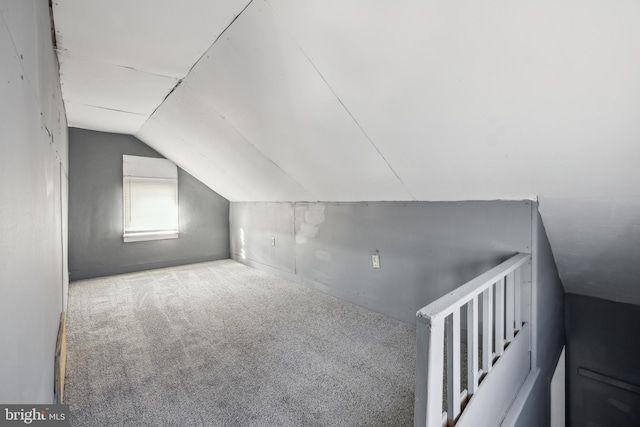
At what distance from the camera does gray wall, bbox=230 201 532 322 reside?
6.63ft

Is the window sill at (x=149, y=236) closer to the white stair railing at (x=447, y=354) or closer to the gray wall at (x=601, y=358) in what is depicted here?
the white stair railing at (x=447, y=354)

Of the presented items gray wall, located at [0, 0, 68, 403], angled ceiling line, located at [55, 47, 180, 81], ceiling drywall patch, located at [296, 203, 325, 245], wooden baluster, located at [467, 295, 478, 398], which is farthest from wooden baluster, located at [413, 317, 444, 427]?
angled ceiling line, located at [55, 47, 180, 81]

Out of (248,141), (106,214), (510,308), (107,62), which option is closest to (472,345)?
(510,308)

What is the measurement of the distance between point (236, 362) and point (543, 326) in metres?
2.02

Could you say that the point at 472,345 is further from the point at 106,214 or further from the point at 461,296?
the point at 106,214

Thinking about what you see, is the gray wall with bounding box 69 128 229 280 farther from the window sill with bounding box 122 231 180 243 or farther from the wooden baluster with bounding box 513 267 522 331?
the wooden baluster with bounding box 513 267 522 331

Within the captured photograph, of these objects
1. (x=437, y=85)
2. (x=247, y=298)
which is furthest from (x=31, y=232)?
(x=247, y=298)

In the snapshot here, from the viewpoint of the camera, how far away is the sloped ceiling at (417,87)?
3.65 feet

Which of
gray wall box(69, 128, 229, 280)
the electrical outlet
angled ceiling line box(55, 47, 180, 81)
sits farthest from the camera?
gray wall box(69, 128, 229, 280)

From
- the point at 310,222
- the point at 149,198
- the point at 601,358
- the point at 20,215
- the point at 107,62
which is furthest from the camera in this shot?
the point at 149,198
